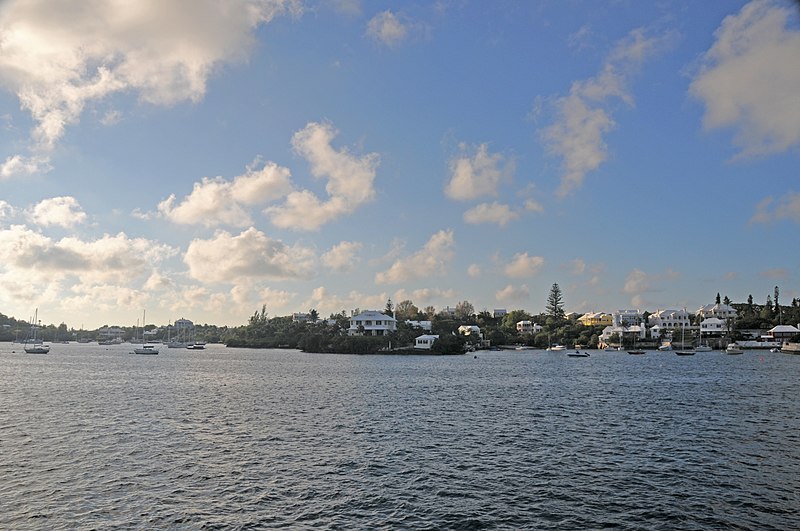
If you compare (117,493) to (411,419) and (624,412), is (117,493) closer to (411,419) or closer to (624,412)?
(411,419)

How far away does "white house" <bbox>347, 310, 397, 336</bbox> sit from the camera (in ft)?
578

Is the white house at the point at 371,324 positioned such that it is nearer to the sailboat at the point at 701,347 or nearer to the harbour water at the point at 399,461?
the sailboat at the point at 701,347

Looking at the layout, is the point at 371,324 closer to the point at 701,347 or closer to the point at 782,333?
the point at 701,347

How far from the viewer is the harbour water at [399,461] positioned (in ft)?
69.5

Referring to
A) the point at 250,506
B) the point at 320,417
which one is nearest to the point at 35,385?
the point at 320,417

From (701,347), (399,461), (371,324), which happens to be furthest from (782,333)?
(399,461)

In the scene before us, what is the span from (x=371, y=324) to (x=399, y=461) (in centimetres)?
15013

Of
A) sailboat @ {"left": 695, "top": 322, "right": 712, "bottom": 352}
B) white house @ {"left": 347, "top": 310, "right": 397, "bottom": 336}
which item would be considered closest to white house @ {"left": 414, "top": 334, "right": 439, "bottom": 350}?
white house @ {"left": 347, "top": 310, "right": 397, "bottom": 336}

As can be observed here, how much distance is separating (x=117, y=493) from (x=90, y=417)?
22332mm

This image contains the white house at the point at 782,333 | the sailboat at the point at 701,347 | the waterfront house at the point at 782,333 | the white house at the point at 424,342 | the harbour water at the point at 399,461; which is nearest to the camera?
the harbour water at the point at 399,461

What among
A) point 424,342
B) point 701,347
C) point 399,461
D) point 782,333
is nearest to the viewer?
point 399,461

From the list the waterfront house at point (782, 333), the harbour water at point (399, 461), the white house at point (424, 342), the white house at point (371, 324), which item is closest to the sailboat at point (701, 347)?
the waterfront house at point (782, 333)

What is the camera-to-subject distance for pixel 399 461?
29.1 m

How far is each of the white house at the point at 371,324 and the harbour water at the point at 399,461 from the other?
11924 cm
